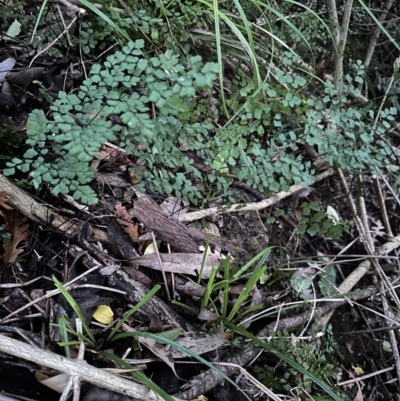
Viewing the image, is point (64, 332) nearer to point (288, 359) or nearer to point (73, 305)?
point (73, 305)

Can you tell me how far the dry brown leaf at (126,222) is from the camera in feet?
4.86

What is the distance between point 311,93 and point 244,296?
1.06 m

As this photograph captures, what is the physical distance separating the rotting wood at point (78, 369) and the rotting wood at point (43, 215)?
39 cm

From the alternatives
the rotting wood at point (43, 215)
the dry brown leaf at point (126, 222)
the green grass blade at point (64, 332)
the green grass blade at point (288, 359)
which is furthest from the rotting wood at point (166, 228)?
the green grass blade at point (64, 332)

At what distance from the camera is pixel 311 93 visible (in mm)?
2004

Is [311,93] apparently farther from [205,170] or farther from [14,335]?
[14,335]

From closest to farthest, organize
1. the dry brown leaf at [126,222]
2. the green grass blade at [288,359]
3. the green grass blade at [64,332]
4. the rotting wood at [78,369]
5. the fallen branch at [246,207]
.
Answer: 1. the rotting wood at [78,369]
2. the green grass blade at [64,332]
3. the green grass blade at [288,359]
4. the dry brown leaf at [126,222]
5. the fallen branch at [246,207]

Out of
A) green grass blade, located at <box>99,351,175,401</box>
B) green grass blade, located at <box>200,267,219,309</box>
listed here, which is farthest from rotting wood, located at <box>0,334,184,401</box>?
green grass blade, located at <box>200,267,219,309</box>

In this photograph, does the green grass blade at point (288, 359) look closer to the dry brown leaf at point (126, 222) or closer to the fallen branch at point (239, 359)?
the fallen branch at point (239, 359)

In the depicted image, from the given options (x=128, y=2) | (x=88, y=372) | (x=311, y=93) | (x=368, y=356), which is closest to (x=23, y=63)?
(x=128, y=2)

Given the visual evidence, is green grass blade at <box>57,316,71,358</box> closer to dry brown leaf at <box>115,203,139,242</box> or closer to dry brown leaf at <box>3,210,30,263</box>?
dry brown leaf at <box>3,210,30,263</box>

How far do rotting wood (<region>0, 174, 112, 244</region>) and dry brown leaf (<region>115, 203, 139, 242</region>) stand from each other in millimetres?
73

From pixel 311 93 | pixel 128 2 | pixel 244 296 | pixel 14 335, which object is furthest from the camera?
pixel 311 93

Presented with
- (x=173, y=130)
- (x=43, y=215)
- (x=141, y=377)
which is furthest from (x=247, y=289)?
(x=43, y=215)
